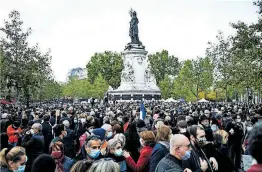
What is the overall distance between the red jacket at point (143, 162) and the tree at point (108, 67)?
83779 mm

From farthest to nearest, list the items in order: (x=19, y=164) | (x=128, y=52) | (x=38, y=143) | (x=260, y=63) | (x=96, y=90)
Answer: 1. (x=96, y=90)
2. (x=128, y=52)
3. (x=260, y=63)
4. (x=38, y=143)
5. (x=19, y=164)

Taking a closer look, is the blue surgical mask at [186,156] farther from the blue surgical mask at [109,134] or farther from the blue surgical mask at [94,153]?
the blue surgical mask at [109,134]

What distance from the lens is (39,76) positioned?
106 ft

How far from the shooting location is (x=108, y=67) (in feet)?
305

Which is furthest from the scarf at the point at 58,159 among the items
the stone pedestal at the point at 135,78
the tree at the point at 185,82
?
the tree at the point at 185,82

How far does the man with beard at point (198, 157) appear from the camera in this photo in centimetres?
554

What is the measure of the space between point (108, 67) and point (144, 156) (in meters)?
86.8

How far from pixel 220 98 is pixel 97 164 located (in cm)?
8763

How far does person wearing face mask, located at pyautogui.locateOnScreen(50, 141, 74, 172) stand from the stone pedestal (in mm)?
53208

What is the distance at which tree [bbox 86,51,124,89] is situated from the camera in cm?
9094

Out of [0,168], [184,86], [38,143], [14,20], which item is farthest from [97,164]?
[184,86]

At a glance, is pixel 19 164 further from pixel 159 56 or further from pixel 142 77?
pixel 159 56

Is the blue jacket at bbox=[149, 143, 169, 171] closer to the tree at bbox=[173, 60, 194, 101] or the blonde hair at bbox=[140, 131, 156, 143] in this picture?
the blonde hair at bbox=[140, 131, 156, 143]

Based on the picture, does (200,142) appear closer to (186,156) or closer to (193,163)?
(193,163)
